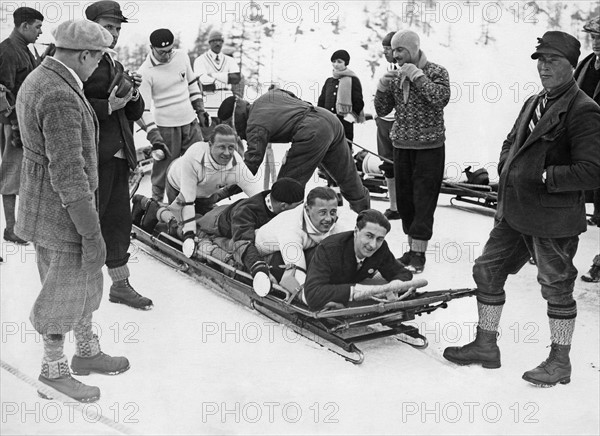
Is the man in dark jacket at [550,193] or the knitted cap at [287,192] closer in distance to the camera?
the man in dark jacket at [550,193]

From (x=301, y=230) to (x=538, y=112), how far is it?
4.43ft

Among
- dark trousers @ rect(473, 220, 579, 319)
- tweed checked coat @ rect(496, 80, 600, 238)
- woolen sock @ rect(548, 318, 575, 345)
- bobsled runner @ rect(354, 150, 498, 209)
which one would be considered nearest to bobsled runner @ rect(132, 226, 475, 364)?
dark trousers @ rect(473, 220, 579, 319)

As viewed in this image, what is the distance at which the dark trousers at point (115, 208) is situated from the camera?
3863 millimetres

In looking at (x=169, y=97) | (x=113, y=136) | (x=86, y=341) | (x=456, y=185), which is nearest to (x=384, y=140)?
(x=456, y=185)

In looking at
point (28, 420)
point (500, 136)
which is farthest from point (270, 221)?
point (500, 136)

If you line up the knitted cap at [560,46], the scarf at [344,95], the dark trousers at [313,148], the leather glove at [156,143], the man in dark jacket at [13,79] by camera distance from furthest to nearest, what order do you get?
1. the scarf at [344,95]
2. the leather glove at [156,143]
3. the dark trousers at [313,148]
4. the man in dark jacket at [13,79]
5. the knitted cap at [560,46]

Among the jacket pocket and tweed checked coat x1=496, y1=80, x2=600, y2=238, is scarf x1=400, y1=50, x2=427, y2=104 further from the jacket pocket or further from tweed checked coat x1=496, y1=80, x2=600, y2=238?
the jacket pocket

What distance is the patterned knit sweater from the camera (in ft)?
15.8

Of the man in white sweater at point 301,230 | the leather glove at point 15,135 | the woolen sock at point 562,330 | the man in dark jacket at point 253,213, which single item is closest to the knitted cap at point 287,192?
the man in dark jacket at point 253,213

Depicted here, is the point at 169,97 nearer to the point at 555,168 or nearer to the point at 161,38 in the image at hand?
the point at 161,38

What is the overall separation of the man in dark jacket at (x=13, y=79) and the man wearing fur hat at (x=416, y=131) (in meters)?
2.37

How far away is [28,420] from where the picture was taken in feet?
9.85

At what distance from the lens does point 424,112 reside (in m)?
4.88

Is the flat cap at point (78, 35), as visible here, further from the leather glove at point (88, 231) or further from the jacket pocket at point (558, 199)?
the jacket pocket at point (558, 199)
